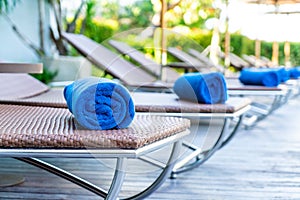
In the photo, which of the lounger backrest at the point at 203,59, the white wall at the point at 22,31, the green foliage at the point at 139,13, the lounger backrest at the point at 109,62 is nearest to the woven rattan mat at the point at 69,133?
the lounger backrest at the point at 109,62

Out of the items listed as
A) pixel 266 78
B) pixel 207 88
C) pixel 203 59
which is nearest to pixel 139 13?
pixel 203 59

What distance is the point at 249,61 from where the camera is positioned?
8945 mm

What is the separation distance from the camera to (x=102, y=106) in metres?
1.60

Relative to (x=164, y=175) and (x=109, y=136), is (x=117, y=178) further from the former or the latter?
(x=164, y=175)

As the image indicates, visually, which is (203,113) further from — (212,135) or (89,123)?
(89,123)

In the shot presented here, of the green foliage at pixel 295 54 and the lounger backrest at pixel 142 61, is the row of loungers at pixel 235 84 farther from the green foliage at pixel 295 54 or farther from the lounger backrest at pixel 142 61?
the green foliage at pixel 295 54

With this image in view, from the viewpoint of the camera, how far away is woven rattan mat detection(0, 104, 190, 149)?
143cm

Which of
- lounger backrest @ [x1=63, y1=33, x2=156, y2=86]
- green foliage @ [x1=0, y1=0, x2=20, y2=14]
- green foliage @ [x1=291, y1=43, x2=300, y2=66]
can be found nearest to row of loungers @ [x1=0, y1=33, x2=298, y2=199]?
lounger backrest @ [x1=63, y1=33, x2=156, y2=86]

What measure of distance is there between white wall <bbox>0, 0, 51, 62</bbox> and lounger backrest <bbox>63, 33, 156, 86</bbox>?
1452 mm

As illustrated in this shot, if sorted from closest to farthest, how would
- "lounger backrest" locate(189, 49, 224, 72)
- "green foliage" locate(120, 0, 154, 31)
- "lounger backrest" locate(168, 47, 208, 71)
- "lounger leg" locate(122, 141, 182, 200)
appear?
1. "lounger leg" locate(122, 141, 182, 200)
2. "lounger backrest" locate(168, 47, 208, 71)
3. "lounger backrest" locate(189, 49, 224, 72)
4. "green foliage" locate(120, 0, 154, 31)

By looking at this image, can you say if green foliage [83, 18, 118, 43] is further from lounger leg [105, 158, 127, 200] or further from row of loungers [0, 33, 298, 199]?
lounger leg [105, 158, 127, 200]

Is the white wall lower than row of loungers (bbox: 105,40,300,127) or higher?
higher

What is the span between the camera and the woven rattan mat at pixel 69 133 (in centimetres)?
143

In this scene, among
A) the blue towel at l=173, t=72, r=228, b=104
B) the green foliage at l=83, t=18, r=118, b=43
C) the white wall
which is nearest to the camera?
the blue towel at l=173, t=72, r=228, b=104
